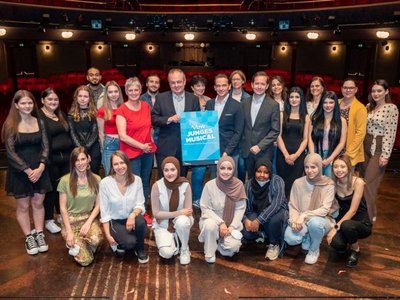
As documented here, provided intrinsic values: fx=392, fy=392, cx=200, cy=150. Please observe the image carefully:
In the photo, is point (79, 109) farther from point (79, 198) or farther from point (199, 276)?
point (199, 276)

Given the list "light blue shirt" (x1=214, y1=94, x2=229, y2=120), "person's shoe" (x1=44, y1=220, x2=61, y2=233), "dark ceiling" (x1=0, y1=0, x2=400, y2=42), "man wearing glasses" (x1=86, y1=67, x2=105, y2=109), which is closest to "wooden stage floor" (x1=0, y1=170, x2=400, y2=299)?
"person's shoe" (x1=44, y1=220, x2=61, y2=233)

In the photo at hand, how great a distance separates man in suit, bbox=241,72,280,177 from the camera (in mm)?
4203

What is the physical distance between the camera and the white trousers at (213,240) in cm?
367

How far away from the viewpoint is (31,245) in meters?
3.91

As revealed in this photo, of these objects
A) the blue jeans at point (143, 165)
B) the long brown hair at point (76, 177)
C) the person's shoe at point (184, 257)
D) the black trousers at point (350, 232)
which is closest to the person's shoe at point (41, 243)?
the long brown hair at point (76, 177)

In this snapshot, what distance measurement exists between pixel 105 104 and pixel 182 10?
1194 centimetres

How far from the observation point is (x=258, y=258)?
385 centimetres

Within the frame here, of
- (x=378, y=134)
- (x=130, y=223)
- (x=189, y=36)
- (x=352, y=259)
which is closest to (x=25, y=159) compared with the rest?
(x=130, y=223)

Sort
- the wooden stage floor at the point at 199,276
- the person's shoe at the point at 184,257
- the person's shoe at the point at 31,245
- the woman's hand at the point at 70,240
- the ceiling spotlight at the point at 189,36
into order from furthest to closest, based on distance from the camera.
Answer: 1. the ceiling spotlight at the point at 189,36
2. the person's shoe at the point at 31,245
3. the person's shoe at the point at 184,257
4. the woman's hand at the point at 70,240
5. the wooden stage floor at the point at 199,276

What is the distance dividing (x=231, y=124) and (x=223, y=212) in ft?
3.44

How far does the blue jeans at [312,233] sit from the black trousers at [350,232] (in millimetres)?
121

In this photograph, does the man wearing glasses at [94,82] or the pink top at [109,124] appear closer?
the pink top at [109,124]

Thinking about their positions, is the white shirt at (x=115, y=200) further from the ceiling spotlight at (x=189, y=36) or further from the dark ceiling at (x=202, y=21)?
the ceiling spotlight at (x=189, y=36)

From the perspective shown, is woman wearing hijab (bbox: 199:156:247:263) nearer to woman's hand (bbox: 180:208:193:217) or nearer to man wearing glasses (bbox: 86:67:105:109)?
woman's hand (bbox: 180:208:193:217)
